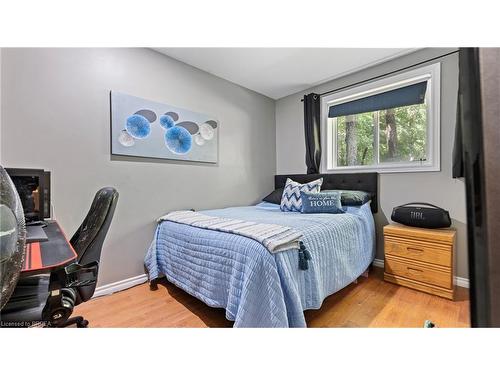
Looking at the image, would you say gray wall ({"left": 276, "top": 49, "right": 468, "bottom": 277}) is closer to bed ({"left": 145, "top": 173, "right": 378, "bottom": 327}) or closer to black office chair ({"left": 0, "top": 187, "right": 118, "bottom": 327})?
bed ({"left": 145, "top": 173, "right": 378, "bottom": 327})

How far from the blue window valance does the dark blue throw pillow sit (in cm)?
119

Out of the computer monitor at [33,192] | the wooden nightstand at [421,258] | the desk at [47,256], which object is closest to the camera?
the desk at [47,256]

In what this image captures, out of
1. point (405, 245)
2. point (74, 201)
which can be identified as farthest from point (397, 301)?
point (74, 201)

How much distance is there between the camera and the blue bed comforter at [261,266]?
120 cm

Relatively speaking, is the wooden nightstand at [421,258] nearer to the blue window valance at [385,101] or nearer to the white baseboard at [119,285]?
the blue window valance at [385,101]

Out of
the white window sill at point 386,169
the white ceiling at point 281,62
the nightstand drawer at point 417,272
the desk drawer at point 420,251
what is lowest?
the nightstand drawer at point 417,272

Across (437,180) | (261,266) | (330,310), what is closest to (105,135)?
(261,266)

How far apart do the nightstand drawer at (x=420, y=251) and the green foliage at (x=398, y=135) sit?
954 mm

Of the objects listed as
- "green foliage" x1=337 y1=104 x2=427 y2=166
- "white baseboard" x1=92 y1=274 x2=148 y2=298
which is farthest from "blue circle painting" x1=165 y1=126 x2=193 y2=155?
"green foliage" x1=337 y1=104 x2=427 y2=166

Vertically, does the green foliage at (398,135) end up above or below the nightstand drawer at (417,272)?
above

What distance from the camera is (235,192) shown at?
9.93 feet

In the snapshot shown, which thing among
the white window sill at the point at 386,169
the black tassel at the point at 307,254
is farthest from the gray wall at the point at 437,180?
the black tassel at the point at 307,254

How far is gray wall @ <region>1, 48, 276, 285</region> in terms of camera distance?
159cm
